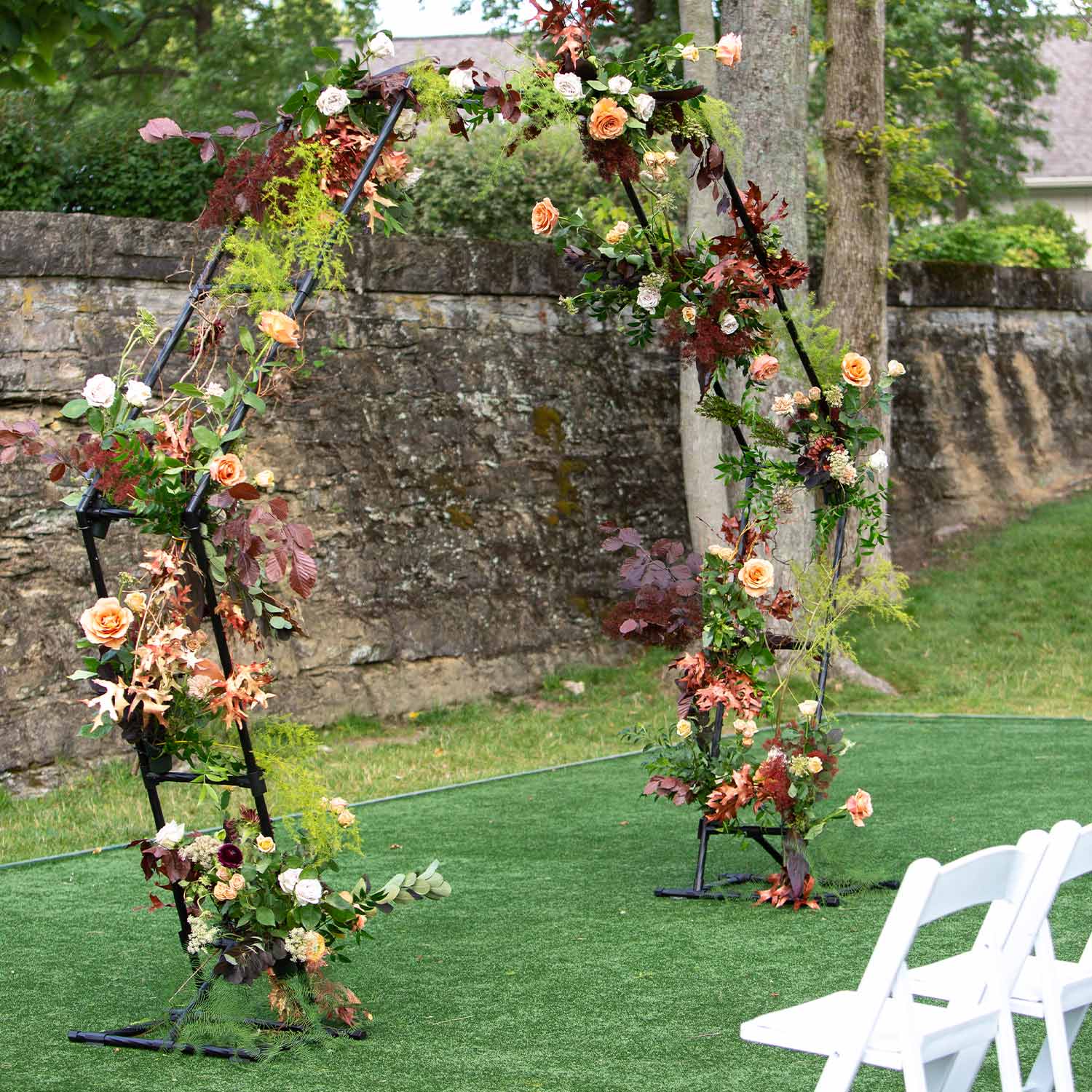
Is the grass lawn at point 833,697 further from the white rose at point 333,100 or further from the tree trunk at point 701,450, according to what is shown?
the white rose at point 333,100

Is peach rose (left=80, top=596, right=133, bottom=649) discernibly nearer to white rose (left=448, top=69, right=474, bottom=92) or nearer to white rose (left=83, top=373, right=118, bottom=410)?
white rose (left=83, top=373, right=118, bottom=410)

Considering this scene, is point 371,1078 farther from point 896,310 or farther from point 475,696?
point 896,310

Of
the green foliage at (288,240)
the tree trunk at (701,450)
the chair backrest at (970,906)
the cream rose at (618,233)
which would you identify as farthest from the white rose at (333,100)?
the tree trunk at (701,450)

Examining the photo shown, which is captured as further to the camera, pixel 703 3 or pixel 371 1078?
→ pixel 703 3

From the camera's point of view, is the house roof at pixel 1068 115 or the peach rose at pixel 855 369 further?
the house roof at pixel 1068 115

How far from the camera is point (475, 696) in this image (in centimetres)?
941

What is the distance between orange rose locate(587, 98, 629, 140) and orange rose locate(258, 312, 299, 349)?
1284mm

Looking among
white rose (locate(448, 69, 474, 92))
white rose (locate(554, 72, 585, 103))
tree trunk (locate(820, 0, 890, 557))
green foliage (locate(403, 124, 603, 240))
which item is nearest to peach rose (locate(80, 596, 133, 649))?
white rose (locate(448, 69, 474, 92))

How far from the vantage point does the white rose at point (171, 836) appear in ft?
13.1

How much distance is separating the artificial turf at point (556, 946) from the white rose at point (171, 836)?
554mm

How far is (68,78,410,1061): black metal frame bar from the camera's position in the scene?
3949 millimetres

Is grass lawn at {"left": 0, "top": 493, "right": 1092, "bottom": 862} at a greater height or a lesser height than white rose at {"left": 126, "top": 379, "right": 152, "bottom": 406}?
lesser

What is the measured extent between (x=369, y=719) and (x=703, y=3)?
15.7ft

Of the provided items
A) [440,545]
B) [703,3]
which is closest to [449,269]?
[440,545]
